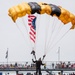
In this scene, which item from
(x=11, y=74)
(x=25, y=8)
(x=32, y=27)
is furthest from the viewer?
(x=11, y=74)

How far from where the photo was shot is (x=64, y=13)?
1469 inches

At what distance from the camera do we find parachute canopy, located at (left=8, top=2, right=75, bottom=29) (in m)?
36.4

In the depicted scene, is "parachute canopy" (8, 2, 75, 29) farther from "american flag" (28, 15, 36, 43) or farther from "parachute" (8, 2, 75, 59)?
"american flag" (28, 15, 36, 43)

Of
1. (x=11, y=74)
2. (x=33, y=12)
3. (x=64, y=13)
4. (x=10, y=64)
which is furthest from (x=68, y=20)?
(x=10, y=64)

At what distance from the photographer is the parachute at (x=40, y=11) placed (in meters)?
36.5

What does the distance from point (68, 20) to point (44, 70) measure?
1493cm

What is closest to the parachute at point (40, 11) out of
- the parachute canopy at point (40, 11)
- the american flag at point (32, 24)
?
the parachute canopy at point (40, 11)

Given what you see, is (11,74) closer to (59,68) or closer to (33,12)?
(59,68)

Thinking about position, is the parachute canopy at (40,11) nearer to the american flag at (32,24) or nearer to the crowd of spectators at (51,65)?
the american flag at (32,24)

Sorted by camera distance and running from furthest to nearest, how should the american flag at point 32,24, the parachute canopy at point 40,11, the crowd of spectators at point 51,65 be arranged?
the crowd of spectators at point 51,65 → the american flag at point 32,24 → the parachute canopy at point 40,11

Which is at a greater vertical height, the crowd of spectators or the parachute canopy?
the parachute canopy

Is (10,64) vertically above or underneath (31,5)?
underneath

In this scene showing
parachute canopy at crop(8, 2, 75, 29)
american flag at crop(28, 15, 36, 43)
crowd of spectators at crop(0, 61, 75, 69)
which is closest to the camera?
parachute canopy at crop(8, 2, 75, 29)

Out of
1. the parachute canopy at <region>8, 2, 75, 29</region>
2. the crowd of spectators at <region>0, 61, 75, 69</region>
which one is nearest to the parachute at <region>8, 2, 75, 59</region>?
the parachute canopy at <region>8, 2, 75, 29</region>
